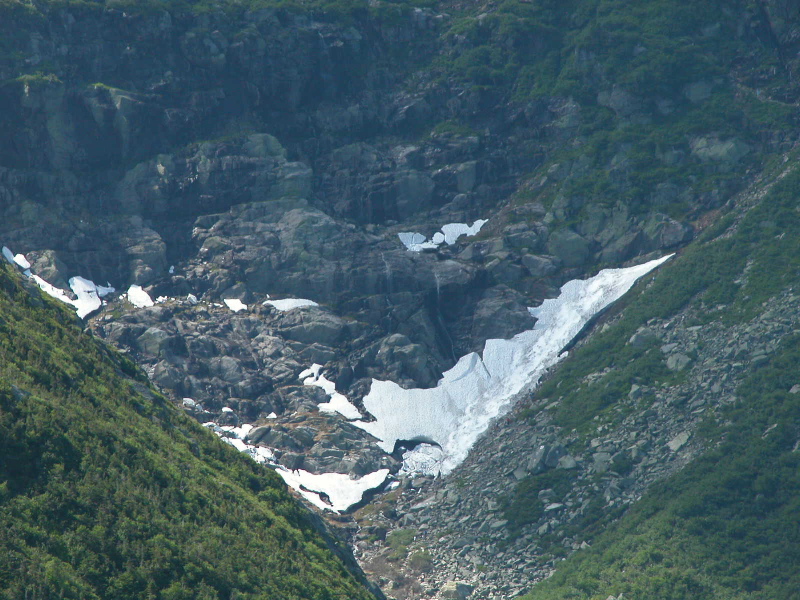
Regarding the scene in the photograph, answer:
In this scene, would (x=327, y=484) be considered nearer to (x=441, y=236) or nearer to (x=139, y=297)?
(x=139, y=297)

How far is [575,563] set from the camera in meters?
79.6

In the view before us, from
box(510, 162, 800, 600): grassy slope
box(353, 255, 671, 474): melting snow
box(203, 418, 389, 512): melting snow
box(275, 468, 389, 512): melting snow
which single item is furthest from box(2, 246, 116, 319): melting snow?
box(510, 162, 800, 600): grassy slope

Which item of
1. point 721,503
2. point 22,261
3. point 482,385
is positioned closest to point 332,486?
point 482,385

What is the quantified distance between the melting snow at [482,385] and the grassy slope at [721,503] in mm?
6522

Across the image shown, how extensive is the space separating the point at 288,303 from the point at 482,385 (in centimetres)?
2262

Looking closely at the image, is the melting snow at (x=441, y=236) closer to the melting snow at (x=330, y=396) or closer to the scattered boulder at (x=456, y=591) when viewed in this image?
the melting snow at (x=330, y=396)

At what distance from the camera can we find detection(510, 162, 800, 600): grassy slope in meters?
74.2

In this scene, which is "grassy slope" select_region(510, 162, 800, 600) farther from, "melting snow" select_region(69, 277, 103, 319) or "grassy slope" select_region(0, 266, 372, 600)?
"melting snow" select_region(69, 277, 103, 319)

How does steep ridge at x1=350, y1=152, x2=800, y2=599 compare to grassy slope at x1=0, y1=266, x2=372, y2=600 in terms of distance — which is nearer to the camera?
grassy slope at x1=0, y1=266, x2=372, y2=600

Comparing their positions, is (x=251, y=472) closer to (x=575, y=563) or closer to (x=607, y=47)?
(x=575, y=563)

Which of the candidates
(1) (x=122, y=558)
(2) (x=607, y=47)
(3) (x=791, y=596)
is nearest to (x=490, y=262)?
(2) (x=607, y=47)

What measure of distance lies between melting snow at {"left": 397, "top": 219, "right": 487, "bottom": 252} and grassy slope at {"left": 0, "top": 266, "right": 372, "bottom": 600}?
58970 millimetres

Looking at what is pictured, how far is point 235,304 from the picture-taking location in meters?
115

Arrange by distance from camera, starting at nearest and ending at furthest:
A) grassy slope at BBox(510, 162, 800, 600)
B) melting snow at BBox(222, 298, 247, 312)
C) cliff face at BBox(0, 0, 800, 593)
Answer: grassy slope at BBox(510, 162, 800, 600) < cliff face at BBox(0, 0, 800, 593) < melting snow at BBox(222, 298, 247, 312)
